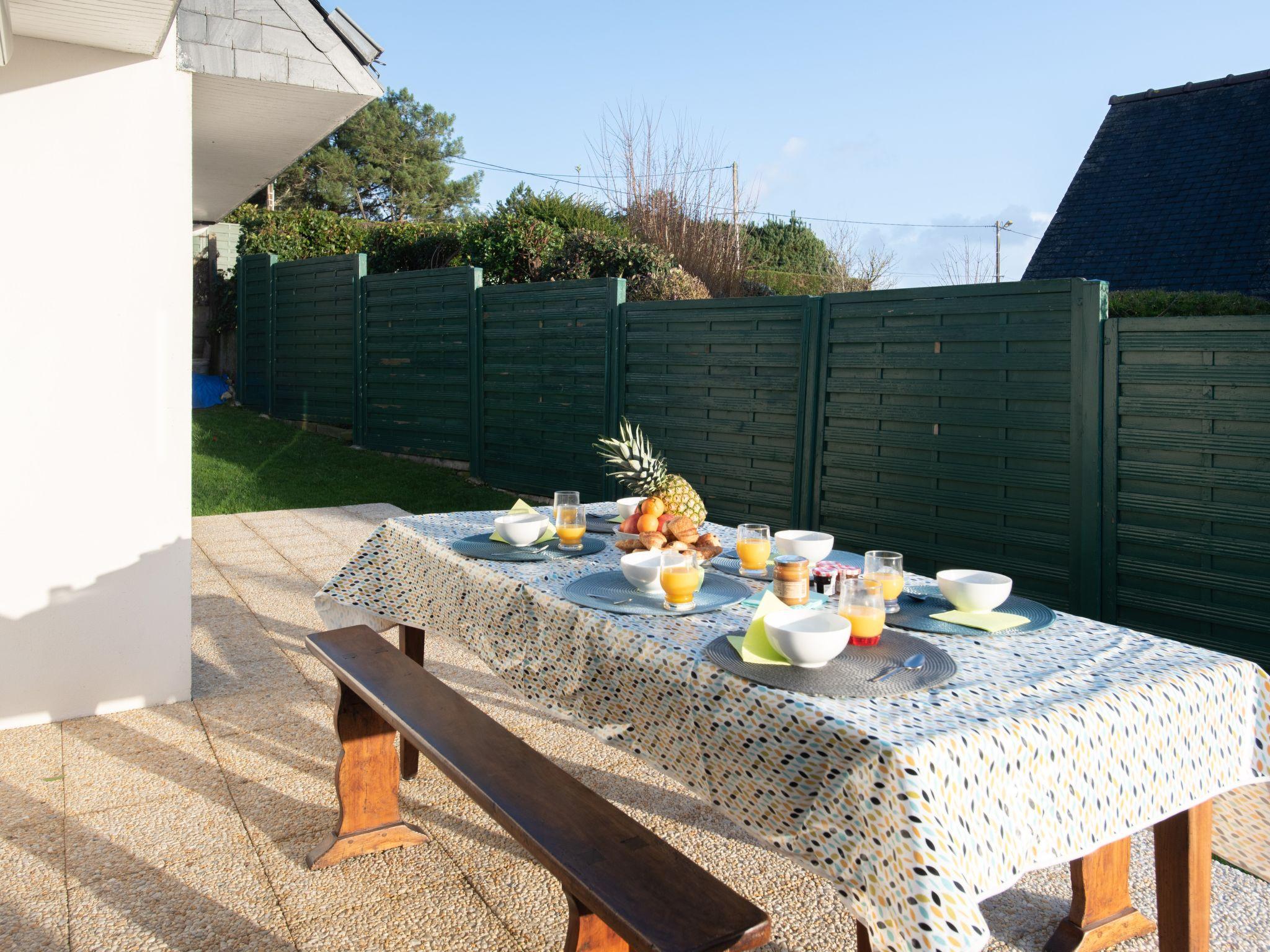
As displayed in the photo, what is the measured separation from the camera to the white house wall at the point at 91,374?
3549mm

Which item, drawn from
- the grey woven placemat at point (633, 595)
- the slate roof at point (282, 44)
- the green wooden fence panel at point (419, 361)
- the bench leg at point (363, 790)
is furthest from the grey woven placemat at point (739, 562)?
the green wooden fence panel at point (419, 361)

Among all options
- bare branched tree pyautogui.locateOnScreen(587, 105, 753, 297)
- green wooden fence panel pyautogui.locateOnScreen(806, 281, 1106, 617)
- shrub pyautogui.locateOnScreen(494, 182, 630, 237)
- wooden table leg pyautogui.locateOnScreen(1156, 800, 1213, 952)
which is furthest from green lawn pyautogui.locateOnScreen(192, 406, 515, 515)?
wooden table leg pyautogui.locateOnScreen(1156, 800, 1213, 952)

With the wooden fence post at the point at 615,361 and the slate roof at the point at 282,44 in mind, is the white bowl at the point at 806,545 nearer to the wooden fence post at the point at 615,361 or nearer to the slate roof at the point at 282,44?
the slate roof at the point at 282,44

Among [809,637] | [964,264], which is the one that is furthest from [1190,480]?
[964,264]

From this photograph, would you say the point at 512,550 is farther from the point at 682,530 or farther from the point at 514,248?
the point at 514,248

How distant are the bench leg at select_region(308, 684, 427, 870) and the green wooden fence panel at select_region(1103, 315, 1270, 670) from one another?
358 centimetres

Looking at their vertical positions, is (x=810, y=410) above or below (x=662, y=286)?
below

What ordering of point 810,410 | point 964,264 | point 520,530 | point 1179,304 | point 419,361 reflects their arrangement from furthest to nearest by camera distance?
point 964,264 → point 419,361 → point 1179,304 → point 810,410 → point 520,530

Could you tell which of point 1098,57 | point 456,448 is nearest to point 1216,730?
point 456,448

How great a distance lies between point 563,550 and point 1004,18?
13.9 metres

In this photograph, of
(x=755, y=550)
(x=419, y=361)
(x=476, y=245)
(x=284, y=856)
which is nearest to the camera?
(x=755, y=550)

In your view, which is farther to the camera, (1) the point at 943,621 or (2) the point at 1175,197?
(2) the point at 1175,197

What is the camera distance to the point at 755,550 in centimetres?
268

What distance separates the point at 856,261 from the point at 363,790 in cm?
1411
